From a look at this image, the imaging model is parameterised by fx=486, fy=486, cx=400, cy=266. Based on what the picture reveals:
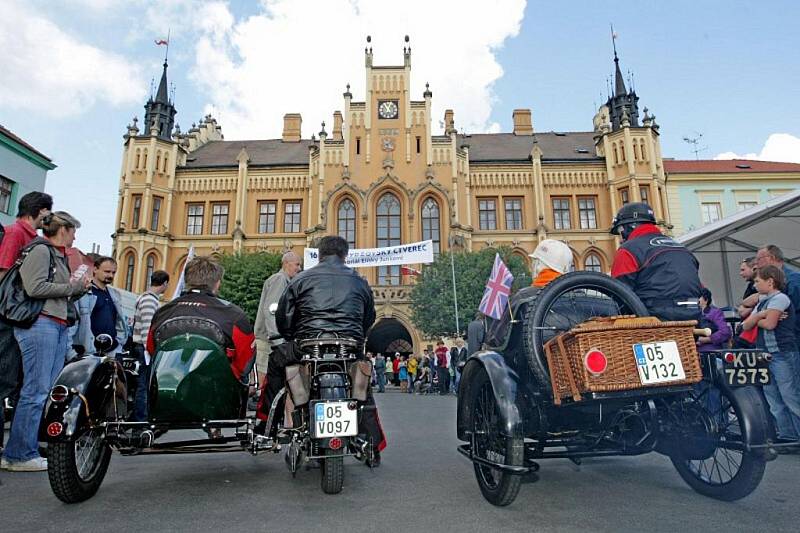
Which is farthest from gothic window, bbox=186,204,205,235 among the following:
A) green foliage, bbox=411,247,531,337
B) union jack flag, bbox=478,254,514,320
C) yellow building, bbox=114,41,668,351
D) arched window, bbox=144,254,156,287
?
union jack flag, bbox=478,254,514,320

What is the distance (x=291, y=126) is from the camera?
40312 mm

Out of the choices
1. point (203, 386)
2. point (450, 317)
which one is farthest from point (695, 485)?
point (450, 317)

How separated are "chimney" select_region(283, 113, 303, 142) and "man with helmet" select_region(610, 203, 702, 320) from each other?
3862 cm

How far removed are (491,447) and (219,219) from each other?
107 feet

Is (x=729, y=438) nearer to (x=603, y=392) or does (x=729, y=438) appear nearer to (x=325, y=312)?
(x=603, y=392)

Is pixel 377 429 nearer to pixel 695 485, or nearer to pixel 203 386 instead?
pixel 203 386

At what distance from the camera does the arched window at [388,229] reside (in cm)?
3008

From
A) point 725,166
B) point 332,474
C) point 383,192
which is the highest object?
point 725,166

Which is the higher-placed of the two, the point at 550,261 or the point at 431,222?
the point at 431,222

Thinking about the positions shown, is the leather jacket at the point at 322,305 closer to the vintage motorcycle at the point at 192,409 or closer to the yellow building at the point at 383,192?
the vintage motorcycle at the point at 192,409

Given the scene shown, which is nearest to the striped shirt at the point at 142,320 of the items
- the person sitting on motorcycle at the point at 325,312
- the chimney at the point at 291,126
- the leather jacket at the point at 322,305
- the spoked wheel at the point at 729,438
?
the person sitting on motorcycle at the point at 325,312

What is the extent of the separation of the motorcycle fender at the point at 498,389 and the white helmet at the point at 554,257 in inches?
30.9

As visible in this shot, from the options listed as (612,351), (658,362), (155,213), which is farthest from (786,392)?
(155,213)

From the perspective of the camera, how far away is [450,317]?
24.1 meters
